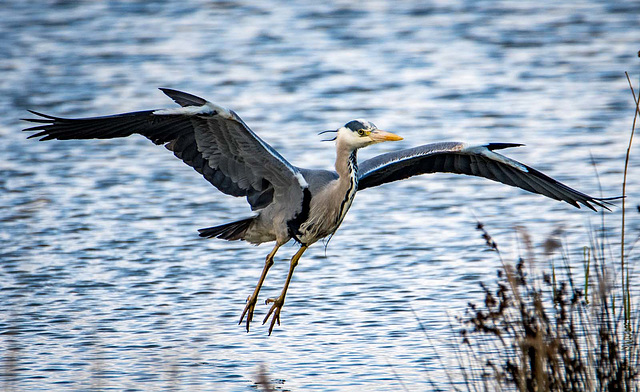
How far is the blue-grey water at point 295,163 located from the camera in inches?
314

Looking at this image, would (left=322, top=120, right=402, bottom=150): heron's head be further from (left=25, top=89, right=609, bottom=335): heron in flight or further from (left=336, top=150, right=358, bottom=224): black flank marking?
(left=336, top=150, right=358, bottom=224): black flank marking

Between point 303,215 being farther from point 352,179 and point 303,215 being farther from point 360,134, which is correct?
point 360,134

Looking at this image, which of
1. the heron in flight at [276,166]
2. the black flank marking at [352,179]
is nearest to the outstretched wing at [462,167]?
the heron in flight at [276,166]

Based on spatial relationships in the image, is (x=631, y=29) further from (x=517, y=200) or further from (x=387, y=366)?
(x=387, y=366)

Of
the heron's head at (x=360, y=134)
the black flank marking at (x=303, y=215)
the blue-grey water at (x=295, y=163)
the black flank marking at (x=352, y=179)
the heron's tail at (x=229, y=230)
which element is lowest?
the blue-grey water at (x=295, y=163)

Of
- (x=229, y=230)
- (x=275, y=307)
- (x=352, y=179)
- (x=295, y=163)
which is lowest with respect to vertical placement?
(x=295, y=163)

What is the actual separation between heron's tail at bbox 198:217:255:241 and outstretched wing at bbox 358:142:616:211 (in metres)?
0.95

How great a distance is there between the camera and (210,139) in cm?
780

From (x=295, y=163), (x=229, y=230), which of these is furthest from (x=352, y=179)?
(x=295, y=163)

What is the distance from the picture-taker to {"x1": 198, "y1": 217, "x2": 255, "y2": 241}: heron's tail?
8.34 meters

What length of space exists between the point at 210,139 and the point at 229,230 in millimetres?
927

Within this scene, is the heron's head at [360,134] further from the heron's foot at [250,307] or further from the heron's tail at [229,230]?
the heron's foot at [250,307]

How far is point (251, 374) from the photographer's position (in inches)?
296

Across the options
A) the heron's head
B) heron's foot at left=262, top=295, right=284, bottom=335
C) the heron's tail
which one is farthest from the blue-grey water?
the heron's head
